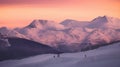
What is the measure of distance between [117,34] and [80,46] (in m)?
0.47

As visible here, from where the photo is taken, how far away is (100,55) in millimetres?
2918

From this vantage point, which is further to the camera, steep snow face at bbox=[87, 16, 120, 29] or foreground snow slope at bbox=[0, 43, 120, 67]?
steep snow face at bbox=[87, 16, 120, 29]

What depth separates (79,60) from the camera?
2920mm

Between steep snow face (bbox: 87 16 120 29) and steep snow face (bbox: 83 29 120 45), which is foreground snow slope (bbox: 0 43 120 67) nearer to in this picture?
steep snow face (bbox: 83 29 120 45)

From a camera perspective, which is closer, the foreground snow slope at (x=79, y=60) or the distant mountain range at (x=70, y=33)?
the foreground snow slope at (x=79, y=60)

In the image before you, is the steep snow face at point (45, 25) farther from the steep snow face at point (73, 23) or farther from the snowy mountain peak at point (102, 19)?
the snowy mountain peak at point (102, 19)

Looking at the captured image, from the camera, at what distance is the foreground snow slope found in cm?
289

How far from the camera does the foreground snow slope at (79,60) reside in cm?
289

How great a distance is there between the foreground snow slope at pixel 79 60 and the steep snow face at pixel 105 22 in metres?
0.24

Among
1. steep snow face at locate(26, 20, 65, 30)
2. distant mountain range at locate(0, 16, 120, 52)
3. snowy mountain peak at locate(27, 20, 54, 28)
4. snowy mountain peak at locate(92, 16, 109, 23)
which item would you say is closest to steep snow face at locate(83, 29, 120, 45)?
distant mountain range at locate(0, 16, 120, 52)

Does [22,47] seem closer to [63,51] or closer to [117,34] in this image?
[63,51]


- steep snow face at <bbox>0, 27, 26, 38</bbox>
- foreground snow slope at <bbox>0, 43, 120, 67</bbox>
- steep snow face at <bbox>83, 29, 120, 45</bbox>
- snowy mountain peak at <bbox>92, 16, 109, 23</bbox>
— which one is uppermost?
snowy mountain peak at <bbox>92, 16, 109, 23</bbox>

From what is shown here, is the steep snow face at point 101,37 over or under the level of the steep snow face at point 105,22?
under

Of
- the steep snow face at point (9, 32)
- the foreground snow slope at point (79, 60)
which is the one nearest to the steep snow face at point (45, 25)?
Answer: the steep snow face at point (9, 32)
